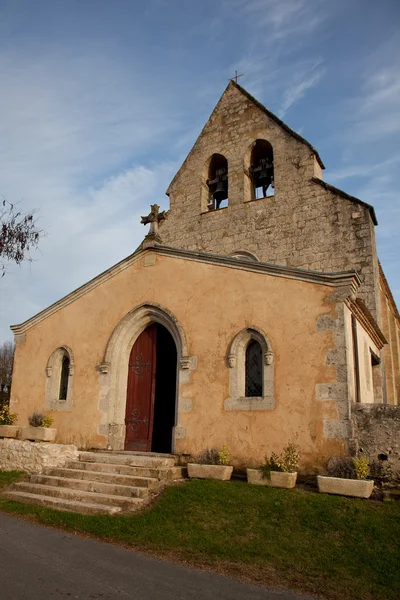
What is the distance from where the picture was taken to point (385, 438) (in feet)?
25.8

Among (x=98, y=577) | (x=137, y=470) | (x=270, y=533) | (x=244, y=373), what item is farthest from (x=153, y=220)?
(x=98, y=577)

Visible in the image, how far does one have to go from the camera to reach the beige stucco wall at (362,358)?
8648 millimetres

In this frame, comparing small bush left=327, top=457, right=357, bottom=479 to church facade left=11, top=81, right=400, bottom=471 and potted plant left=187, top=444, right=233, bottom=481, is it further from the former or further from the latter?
potted plant left=187, top=444, right=233, bottom=481

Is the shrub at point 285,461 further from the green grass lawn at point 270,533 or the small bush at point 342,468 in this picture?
the small bush at point 342,468

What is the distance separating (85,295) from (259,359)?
4.89 meters

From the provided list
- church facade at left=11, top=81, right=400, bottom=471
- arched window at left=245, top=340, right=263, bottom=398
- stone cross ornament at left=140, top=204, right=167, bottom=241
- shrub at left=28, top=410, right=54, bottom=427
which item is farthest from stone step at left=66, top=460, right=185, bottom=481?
stone cross ornament at left=140, top=204, right=167, bottom=241

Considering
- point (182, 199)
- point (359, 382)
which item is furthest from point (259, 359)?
point (182, 199)

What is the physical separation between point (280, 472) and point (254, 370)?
2.12 m

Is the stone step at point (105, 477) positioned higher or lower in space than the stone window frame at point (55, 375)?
lower

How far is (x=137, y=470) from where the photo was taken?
28.4 ft

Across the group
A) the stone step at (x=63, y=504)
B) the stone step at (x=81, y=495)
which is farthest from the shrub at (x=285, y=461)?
the stone step at (x=63, y=504)

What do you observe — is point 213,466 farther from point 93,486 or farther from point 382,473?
point 382,473

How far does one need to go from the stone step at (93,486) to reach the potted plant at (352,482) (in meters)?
2.84

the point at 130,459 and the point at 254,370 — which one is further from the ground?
the point at 254,370
